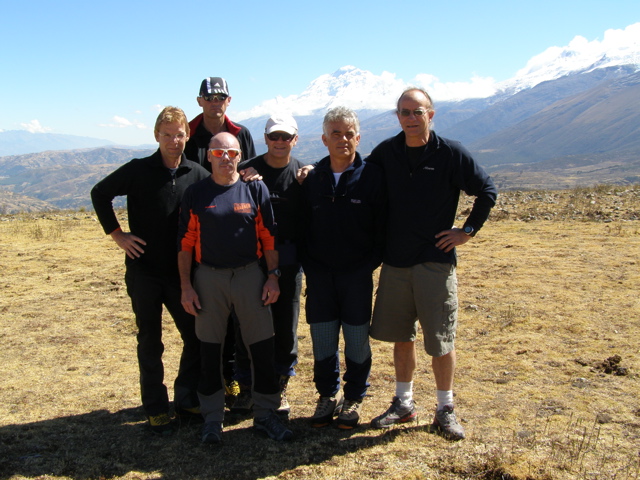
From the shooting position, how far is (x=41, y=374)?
18.7 feet

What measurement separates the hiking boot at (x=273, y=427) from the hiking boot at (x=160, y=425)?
2.61 feet

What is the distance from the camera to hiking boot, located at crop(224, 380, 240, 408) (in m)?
4.97

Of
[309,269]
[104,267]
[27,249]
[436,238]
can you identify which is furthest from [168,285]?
[27,249]

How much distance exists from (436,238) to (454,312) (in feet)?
2.17

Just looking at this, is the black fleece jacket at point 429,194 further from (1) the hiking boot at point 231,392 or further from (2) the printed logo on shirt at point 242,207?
(1) the hiking boot at point 231,392

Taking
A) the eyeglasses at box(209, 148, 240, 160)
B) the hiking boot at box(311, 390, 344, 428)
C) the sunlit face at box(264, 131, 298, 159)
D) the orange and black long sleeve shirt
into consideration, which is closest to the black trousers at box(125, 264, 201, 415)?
the orange and black long sleeve shirt

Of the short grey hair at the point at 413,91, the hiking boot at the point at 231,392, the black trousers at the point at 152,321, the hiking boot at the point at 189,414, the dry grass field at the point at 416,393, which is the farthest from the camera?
the hiking boot at the point at 231,392

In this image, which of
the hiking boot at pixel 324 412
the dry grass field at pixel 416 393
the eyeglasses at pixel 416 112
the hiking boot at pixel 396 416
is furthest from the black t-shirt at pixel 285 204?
the dry grass field at pixel 416 393

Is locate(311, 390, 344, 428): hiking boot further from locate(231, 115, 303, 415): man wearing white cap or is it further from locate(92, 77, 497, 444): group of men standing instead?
locate(231, 115, 303, 415): man wearing white cap

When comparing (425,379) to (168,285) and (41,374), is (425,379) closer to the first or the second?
(168,285)

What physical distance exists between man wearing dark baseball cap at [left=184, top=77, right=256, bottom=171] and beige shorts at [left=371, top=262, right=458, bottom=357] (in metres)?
2.11

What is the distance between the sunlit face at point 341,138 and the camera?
4.05 metres

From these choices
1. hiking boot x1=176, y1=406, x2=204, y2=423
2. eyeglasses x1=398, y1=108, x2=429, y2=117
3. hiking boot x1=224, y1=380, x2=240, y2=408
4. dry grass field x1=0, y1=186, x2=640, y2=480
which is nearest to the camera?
dry grass field x1=0, y1=186, x2=640, y2=480

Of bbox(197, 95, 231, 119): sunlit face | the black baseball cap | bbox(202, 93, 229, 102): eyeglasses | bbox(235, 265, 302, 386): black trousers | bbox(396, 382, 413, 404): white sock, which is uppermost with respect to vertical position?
the black baseball cap
